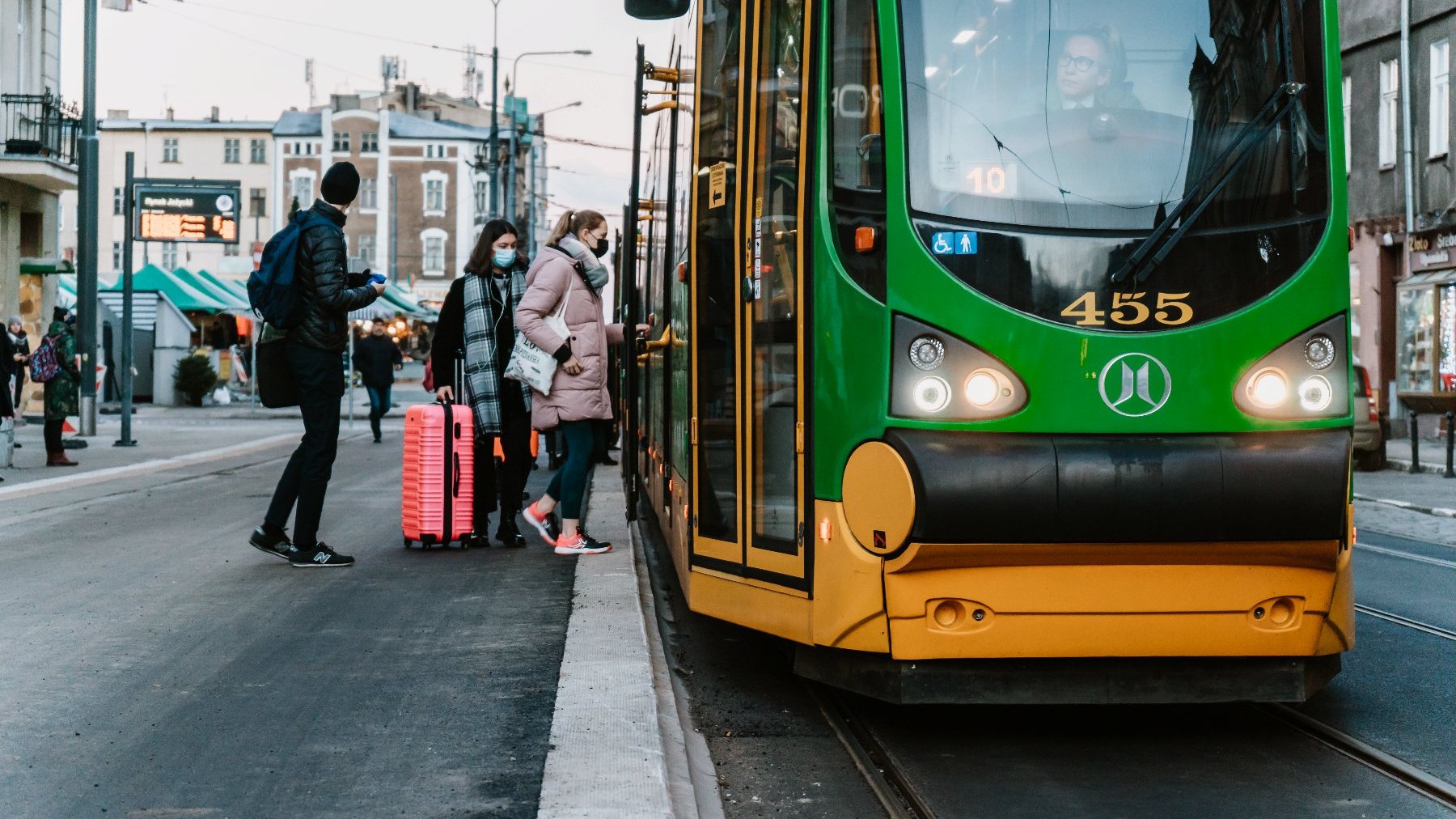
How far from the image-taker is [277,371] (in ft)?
29.0

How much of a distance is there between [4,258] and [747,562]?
2603 centimetres

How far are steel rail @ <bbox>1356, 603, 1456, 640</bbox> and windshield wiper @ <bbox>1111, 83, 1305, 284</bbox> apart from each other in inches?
130

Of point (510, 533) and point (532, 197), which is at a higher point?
point (532, 197)

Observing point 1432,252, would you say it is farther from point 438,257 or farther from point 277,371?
point 438,257

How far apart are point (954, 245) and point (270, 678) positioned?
9.09ft

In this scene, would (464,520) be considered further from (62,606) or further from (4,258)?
(4,258)

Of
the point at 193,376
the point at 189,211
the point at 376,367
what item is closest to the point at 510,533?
the point at 376,367

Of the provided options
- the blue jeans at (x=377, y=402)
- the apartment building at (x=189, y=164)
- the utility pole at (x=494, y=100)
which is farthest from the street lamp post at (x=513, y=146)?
the apartment building at (x=189, y=164)

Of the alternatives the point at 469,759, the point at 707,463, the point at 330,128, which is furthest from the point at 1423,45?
the point at 330,128

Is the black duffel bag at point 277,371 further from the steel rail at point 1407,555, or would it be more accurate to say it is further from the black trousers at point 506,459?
the steel rail at point 1407,555

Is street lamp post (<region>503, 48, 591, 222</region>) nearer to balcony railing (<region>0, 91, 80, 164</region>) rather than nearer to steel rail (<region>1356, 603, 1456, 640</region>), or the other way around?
balcony railing (<region>0, 91, 80, 164</region>)

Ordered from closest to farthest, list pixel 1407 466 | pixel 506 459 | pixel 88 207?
pixel 506 459
pixel 1407 466
pixel 88 207

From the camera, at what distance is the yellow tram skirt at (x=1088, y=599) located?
5129mm

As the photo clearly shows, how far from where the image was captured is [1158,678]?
5273mm
